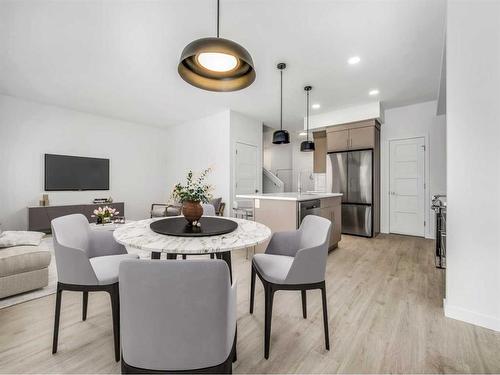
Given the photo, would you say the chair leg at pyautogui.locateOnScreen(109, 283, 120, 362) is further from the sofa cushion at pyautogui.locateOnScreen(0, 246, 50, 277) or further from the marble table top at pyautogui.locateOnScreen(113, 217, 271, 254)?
the sofa cushion at pyautogui.locateOnScreen(0, 246, 50, 277)

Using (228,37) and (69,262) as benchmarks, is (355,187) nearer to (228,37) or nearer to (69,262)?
(228,37)

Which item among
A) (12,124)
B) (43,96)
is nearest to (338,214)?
(43,96)

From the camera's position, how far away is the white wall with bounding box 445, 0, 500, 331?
5.80 feet

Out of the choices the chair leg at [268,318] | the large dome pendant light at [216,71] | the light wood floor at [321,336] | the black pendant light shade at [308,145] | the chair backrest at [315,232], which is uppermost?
the large dome pendant light at [216,71]

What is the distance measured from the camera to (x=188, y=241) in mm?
1314

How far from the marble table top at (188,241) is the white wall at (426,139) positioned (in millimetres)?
4522

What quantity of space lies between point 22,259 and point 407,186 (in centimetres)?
603

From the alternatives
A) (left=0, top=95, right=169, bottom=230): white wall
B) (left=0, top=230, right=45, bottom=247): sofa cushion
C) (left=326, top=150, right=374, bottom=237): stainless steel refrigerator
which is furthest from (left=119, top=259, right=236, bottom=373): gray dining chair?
(left=0, top=95, right=169, bottom=230): white wall

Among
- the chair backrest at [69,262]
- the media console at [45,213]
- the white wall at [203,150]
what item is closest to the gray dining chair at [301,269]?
the chair backrest at [69,262]

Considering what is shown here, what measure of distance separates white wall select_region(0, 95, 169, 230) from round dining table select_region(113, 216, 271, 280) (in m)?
4.56

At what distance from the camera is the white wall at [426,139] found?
14.8ft

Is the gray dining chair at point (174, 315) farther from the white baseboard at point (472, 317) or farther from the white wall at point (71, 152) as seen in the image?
the white wall at point (71, 152)

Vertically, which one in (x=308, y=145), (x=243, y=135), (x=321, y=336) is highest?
(x=243, y=135)

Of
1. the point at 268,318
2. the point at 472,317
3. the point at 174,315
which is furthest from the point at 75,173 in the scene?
the point at 472,317
